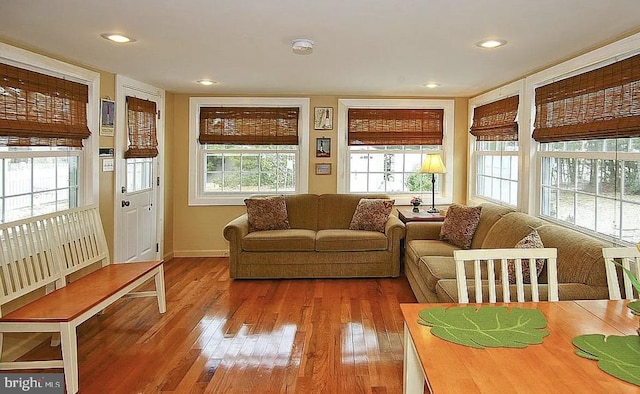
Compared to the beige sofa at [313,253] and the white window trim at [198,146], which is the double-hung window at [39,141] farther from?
the white window trim at [198,146]

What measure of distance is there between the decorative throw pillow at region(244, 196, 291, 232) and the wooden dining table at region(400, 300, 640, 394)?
12.4 feet

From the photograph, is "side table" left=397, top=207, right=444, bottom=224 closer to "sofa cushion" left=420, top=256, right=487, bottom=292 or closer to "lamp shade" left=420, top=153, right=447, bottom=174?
"lamp shade" left=420, top=153, right=447, bottom=174

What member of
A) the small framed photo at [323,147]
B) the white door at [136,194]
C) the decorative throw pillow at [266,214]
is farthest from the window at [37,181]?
the small framed photo at [323,147]

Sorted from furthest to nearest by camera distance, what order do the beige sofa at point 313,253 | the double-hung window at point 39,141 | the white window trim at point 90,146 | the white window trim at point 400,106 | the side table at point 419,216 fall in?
the white window trim at point 400,106 → the side table at point 419,216 → the beige sofa at point 313,253 → the white window trim at point 90,146 → the double-hung window at point 39,141

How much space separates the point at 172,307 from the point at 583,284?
328 centimetres

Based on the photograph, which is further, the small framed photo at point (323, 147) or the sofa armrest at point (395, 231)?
the small framed photo at point (323, 147)

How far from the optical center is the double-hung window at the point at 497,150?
480 centimetres

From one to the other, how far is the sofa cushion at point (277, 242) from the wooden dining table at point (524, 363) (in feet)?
11.0

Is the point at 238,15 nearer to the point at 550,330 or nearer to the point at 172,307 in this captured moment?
the point at 550,330

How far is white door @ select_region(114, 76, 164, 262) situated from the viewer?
15.9ft

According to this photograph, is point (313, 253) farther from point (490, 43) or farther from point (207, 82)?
point (490, 43)

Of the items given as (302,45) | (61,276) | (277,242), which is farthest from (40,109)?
(277,242)

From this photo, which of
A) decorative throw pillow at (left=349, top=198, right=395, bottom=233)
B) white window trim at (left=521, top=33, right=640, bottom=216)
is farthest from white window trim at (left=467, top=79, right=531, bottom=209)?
decorative throw pillow at (left=349, top=198, right=395, bottom=233)

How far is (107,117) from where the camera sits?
4582mm
